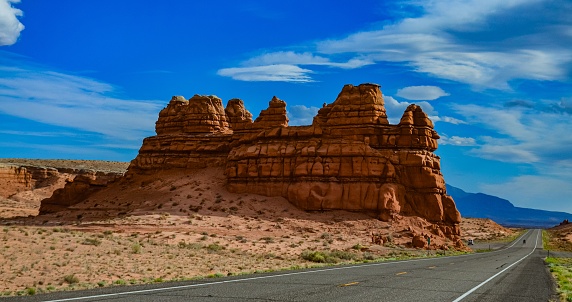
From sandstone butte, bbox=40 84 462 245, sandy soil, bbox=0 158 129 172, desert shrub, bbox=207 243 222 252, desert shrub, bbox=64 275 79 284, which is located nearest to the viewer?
desert shrub, bbox=64 275 79 284

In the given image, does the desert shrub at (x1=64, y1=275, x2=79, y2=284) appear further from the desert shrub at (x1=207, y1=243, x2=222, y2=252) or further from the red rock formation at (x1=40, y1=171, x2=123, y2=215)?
the red rock formation at (x1=40, y1=171, x2=123, y2=215)

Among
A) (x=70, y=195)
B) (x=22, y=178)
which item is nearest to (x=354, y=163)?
(x=70, y=195)

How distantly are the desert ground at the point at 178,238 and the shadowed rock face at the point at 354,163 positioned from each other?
60.1 inches

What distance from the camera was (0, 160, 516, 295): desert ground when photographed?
2356cm

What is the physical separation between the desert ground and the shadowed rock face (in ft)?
5.00

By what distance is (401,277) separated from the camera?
20891mm

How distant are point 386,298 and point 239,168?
4464 centimetres

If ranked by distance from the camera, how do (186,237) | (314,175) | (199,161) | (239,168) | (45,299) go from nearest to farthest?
(45,299), (186,237), (314,175), (239,168), (199,161)

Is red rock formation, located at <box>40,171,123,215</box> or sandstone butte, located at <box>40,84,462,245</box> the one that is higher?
sandstone butte, located at <box>40,84,462,245</box>

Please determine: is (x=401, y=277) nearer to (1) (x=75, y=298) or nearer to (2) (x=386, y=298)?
(2) (x=386, y=298)

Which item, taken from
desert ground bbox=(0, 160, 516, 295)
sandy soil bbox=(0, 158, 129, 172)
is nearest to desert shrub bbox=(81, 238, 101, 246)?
desert ground bbox=(0, 160, 516, 295)

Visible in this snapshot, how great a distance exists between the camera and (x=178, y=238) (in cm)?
3938

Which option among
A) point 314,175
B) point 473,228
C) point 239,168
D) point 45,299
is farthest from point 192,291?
point 473,228

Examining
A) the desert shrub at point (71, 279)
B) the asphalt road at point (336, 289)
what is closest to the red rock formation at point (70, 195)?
the desert shrub at point (71, 279)
